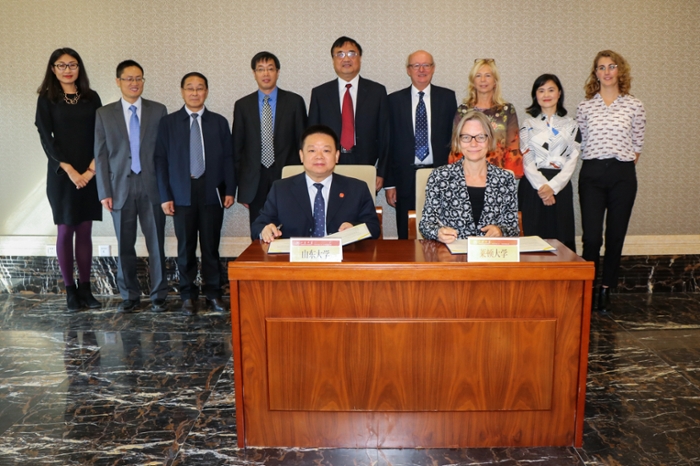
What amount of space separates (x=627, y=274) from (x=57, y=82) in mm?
4382

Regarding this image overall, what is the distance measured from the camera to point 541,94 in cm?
417

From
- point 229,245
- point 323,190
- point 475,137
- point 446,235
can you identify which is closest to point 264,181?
point 229,245

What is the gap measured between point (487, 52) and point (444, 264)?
2.98m

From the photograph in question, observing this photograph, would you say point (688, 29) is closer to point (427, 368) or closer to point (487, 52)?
point (487, 52)


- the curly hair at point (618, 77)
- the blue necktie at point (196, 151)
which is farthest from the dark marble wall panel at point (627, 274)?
the curly hair at point (618, 77)

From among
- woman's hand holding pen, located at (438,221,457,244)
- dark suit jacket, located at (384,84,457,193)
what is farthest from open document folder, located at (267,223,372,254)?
dark suit jacket, located at (384,84,457,193)

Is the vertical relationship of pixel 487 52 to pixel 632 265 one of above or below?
above

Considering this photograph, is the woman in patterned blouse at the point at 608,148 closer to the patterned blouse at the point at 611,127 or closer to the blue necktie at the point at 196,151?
the patterned blouse at the point at 611,127

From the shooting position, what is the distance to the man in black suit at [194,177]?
4.28m

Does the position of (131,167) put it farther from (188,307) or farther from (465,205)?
(465,205)

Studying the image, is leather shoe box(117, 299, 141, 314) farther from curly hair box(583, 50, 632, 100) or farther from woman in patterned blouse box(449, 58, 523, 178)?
curly hair box(583, 50, 632, 100)

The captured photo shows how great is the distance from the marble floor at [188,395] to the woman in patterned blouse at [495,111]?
1220mm

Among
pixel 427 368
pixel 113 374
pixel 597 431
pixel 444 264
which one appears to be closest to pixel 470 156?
pixel 444 264

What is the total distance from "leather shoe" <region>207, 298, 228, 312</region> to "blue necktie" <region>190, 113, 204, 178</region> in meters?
0.88
